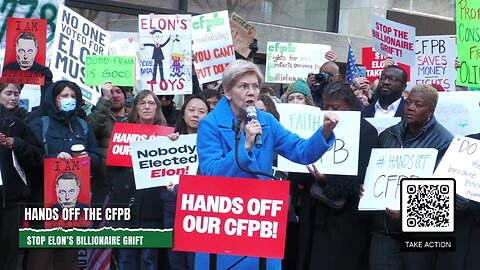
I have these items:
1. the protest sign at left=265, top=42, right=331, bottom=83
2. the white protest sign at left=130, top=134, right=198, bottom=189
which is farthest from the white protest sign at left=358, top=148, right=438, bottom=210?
the protest sign at left=265, top=42, right=331, bottom=83

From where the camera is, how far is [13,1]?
10.6 metres

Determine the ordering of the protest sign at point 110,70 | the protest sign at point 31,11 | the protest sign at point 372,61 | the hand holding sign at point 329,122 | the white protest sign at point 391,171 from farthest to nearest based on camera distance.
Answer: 1. the protest sign at point 372,61
2. the protest sign at point 31,11
3. the protest sign at point 110,70
4. the white protest sign at point 391,171
5. the hand holding sign at point 329,122

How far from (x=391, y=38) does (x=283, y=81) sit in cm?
164

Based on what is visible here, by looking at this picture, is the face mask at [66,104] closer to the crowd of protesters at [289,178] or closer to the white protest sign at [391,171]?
the crowd of protesters at [289,178]

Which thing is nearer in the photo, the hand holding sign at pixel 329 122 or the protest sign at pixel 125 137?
the hand holding sign at pixel 329 122

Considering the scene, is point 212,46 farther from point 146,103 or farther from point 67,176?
point 67,176

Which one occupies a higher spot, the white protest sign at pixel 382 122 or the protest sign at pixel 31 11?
Answer: the protest sign at pixel 31 11

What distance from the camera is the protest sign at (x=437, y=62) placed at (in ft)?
36.7

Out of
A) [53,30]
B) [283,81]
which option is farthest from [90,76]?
[283,81]

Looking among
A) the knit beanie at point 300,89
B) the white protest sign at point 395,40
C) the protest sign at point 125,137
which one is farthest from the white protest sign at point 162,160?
the white protest sign at point 395,40

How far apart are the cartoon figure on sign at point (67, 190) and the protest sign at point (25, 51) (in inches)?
63.9

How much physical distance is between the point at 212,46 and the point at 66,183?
3.76 meters

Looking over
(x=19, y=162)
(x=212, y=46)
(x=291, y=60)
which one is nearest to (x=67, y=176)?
(x=19, y=162)

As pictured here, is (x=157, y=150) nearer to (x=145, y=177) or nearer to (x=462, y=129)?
(x=145, y=177)
